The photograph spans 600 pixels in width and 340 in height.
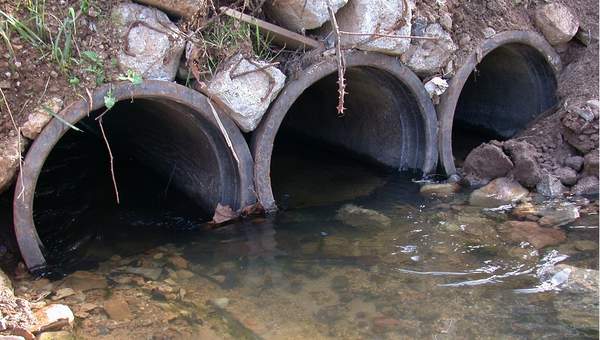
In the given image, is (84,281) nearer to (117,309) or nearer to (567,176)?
(117,309)

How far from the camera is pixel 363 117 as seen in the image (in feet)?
20.9

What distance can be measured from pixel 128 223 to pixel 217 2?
1.93 meters

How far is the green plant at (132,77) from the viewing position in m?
4.06

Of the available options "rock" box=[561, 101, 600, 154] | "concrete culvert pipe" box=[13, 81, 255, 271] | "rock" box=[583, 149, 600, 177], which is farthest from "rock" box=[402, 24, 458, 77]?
"concrete culvert pipe" box=[13, 81, 255, 271]

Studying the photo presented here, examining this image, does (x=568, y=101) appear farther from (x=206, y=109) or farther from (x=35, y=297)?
(x=35, y=297)

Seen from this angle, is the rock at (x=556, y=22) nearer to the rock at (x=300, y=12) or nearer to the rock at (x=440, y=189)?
the rock at (x=440, y=189)

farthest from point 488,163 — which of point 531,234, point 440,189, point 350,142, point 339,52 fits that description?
point 339,52

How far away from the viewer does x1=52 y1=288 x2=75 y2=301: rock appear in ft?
12.2

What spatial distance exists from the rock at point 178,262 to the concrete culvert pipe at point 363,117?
2.60ft

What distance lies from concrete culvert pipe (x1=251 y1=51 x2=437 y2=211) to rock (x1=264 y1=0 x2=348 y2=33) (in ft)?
0.97

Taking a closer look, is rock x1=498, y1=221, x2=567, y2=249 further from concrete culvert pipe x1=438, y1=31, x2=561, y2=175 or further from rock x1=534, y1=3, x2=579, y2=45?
rock x1=534, y1=3, x2=579, y2=45

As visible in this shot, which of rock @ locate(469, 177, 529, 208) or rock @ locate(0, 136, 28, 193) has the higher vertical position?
rock @ locate(0, 136, 28, 193)

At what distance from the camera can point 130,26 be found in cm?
409

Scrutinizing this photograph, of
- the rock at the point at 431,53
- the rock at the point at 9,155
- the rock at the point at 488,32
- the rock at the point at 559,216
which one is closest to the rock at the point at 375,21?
the rock at the point at 431,53
